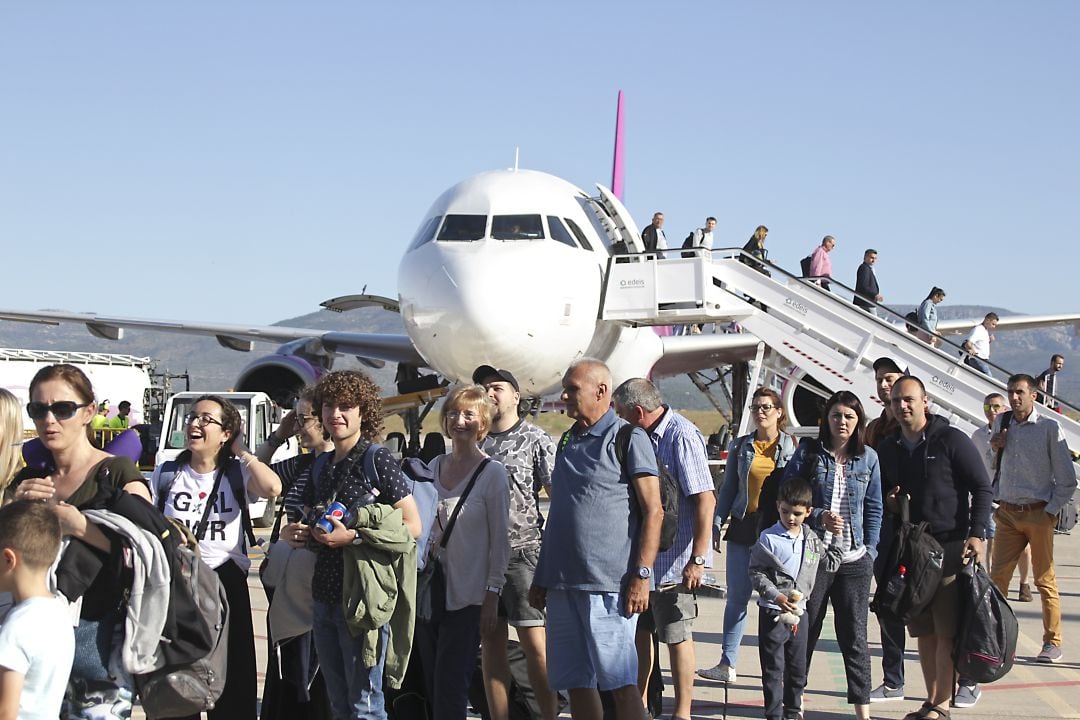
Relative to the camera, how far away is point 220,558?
511cm

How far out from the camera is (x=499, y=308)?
11.2 metres

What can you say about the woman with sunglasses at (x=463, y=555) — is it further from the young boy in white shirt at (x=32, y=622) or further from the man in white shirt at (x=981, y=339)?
the man in white shirt at (x=981, y=339)

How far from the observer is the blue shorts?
15.7 feet

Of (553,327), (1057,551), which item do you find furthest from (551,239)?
(1057,551)

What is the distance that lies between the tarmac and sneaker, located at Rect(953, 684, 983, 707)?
0.04 m

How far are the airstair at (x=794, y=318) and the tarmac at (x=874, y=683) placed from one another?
348 centimetres

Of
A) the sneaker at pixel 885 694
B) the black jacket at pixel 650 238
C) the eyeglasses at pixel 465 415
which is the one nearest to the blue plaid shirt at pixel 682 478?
the eyeglasses at pixel 465 415

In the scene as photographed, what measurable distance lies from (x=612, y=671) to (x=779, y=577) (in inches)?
53.6

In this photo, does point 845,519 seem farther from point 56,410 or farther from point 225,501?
point 56,410

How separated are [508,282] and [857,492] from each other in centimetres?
596

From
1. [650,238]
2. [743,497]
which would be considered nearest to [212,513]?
[743,497]

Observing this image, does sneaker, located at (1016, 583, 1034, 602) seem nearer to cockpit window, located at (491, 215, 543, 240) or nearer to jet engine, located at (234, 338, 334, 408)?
cockpit window, located at (491, 215, 543, 240)

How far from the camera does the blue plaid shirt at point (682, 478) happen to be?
570cm

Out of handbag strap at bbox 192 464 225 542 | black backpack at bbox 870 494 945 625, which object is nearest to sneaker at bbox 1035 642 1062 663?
black backpack at bbox 870 494 945 625
